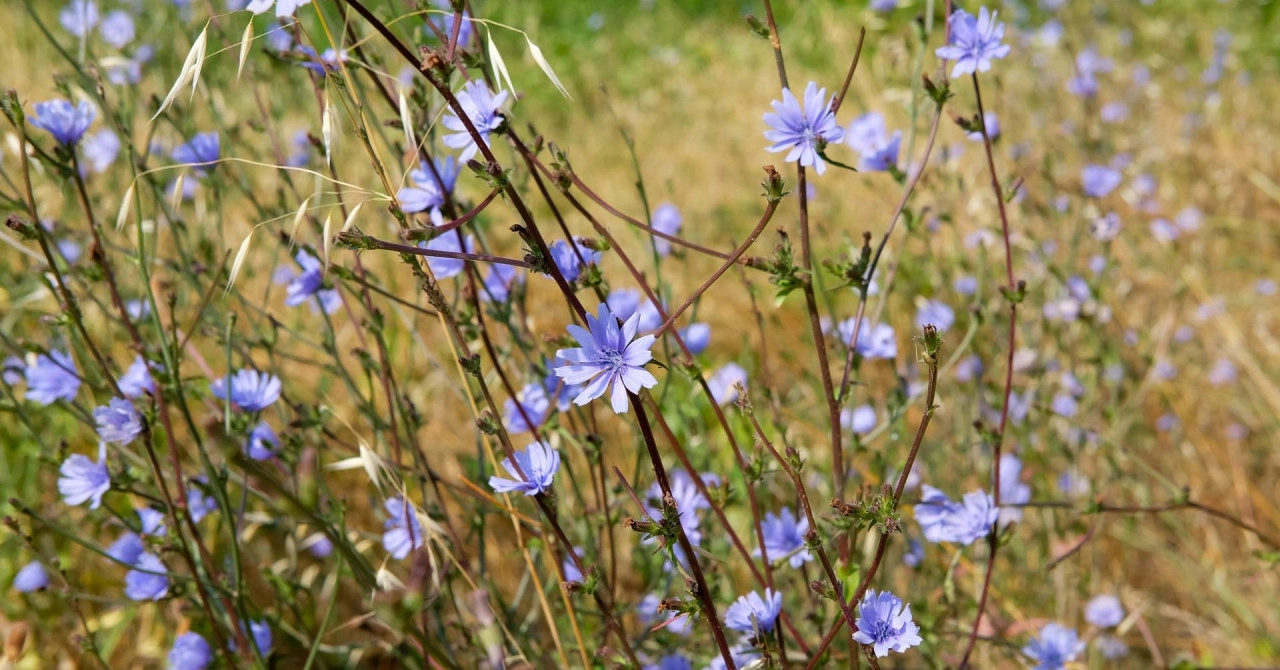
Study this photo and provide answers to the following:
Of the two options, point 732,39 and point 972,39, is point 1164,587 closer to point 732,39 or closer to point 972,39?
point 972,39

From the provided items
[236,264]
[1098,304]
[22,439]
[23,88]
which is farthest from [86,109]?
[23,88]

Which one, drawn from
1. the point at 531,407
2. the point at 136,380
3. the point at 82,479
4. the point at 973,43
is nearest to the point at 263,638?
the point at 82,479

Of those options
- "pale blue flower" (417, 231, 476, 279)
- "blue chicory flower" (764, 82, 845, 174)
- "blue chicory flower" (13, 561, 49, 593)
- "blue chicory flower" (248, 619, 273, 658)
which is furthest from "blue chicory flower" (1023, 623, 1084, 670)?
"blue chicory flower" (13, 561, 49, 593)

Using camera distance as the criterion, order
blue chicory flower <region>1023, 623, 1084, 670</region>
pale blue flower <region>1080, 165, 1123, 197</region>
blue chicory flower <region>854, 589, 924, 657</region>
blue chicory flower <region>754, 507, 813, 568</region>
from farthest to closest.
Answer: pale blue flower <region>1080, 165, 1123, 197</region> < blue chicory flower <region>1023, 623, 1084, 670</region> < blue chicory flower <region>754, 507, 813, 568</region> < blue chicory flower <region>854, 589, 924, 657</region>

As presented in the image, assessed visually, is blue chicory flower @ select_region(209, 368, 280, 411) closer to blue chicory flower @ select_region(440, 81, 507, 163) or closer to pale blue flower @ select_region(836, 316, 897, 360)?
blue chicory flower @ select_region(440, 81, 507, 163)

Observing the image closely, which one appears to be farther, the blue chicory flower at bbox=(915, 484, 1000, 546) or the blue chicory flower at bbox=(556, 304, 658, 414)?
the blue chicory flower at bbox=(915, 484, 1000, 546)

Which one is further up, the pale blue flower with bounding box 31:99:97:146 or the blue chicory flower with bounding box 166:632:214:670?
the pale blue flower with bounding box 31:99:97:146

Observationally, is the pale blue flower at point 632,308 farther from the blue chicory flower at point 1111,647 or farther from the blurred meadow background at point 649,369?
the blue chicory flower at point 1111,647
